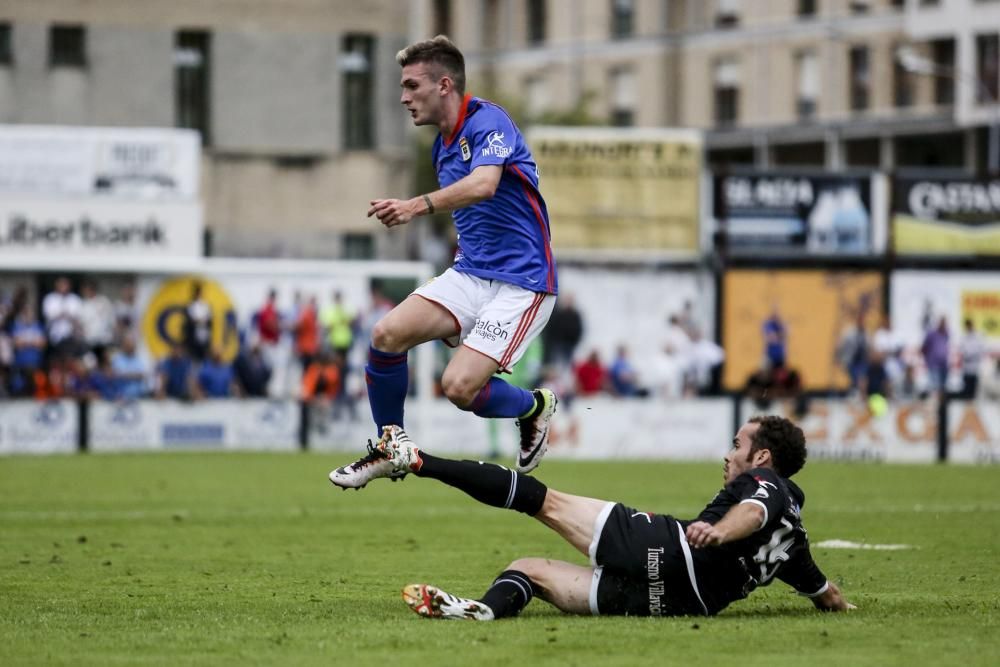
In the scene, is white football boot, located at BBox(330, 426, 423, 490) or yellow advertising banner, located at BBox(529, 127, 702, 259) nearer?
white football boot, located at BBox(330, 426, 423, 490)

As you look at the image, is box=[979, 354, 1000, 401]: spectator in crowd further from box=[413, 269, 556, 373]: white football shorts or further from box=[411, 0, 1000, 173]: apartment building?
box=[411, 0, 1000, 173]: apartment building

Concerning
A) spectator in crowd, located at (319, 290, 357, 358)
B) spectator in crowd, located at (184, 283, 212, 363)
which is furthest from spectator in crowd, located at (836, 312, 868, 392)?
spectator in crowd, located at (184, 283, 212, 363)

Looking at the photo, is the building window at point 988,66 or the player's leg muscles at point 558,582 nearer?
the player's leg muscles at point 558,582

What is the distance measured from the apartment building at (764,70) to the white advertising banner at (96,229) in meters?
33.7

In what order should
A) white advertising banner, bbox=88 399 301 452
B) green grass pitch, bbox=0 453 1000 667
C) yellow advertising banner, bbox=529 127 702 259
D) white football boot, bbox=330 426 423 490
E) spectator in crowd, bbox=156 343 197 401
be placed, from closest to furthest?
1. green grass pitch, bbox=0 453 1000 667
2. white football boot, bbox=330 426 423 490
3. white advertising banner, bbox=88 399 301 452
4. spectator in crowd, bbox=156 343 197 401
5. yellow advertising banner, bbox=529 127 702 259

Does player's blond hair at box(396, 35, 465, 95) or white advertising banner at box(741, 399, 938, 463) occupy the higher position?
player's blond hair at box(396, 35, 465, 95)

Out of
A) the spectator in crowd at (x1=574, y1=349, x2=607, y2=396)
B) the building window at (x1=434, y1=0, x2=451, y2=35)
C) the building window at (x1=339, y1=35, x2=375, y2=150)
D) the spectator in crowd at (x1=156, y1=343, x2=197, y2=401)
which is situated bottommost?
the spectator in crowd at (x1=574, y1=349, x2=607, y2=396)

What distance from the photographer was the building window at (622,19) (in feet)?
264

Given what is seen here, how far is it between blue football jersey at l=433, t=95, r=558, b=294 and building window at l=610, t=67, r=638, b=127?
229 feet

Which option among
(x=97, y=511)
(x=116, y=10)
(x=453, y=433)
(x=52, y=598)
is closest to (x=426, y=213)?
(x=52, y=598)

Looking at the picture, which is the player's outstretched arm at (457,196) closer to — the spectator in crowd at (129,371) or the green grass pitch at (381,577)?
the green grass pitch at (381,577)

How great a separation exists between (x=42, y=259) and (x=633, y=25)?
4984 centimetres

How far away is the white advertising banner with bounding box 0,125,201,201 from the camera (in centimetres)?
3559

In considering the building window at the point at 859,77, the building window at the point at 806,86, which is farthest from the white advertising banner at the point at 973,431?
the building window at the point at 806,86
